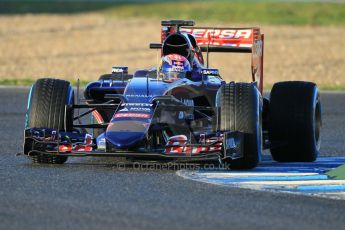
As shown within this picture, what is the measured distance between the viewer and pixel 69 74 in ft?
88.0

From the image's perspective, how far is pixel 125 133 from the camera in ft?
36.5

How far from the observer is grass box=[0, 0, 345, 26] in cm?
5175

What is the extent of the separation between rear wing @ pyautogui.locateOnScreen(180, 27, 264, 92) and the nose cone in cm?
306

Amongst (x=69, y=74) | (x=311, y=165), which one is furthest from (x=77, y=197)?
(x=69, y=74)

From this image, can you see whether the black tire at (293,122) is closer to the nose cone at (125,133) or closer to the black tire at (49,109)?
the nose cone at (125,133)

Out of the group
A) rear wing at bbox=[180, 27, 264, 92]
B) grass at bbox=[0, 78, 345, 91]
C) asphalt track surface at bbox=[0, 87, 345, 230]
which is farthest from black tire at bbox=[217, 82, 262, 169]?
grass at bbox=[0, 78, 345, 91]

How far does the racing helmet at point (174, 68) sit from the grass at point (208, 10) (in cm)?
3693

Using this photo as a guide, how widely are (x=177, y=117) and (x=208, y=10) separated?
4653 centimetres

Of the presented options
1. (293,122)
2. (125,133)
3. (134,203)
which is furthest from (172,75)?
(134,203)

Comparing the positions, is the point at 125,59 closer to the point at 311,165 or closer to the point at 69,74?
the point at 69,74

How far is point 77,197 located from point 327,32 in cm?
3545

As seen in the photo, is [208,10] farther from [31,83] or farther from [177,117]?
[177,117]

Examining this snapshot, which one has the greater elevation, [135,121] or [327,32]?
[327,32]

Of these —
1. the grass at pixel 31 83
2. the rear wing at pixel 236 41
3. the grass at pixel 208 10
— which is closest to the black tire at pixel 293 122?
the rear wing at pixel 236 41
